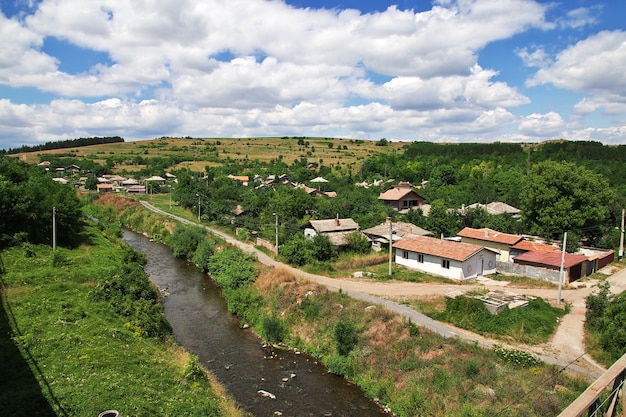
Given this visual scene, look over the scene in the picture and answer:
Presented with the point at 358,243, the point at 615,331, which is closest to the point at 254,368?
the point at 615,331

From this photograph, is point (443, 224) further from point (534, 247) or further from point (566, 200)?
point (566, 200)

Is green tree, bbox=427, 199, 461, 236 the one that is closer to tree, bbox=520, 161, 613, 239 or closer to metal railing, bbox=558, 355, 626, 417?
tree, bbox=520, 161, 613, 239

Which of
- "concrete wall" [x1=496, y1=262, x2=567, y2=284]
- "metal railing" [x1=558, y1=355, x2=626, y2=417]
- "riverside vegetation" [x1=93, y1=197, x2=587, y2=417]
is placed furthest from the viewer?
"concrete wall" [x1=496, y1=262, x2=567, y2=284]

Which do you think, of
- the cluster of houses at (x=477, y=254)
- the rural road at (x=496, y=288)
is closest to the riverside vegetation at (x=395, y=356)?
the rural road at (x=496, y=288)

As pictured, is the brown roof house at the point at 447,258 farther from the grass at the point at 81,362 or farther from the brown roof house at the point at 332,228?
the grass at the point at 81,362

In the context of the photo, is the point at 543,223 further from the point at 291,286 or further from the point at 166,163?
the point at 166,163

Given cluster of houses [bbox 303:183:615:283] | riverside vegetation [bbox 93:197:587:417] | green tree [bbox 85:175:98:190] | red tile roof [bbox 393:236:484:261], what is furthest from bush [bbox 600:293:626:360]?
green tree [bbox 85:175:98:190]

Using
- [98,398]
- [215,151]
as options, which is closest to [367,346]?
[98,398]
